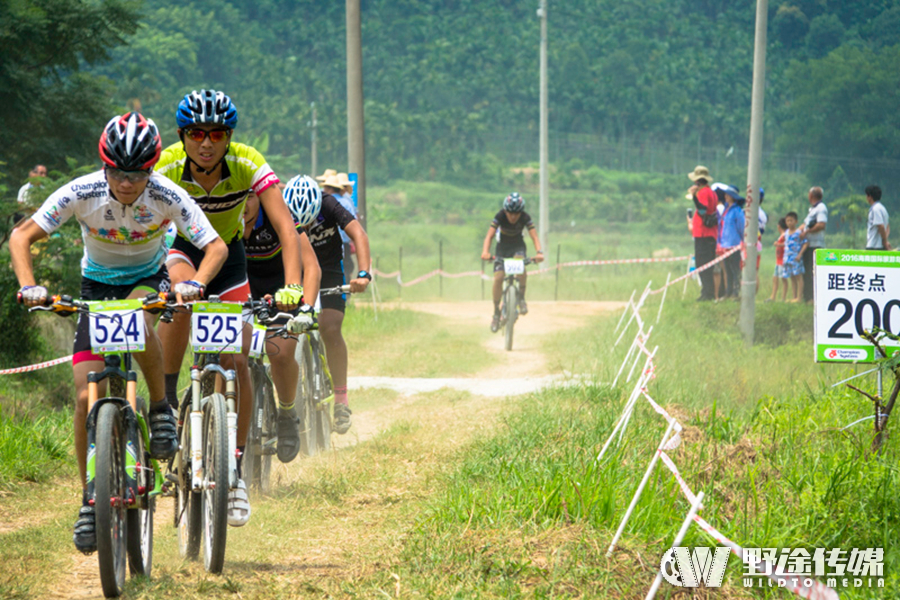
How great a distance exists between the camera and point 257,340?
5.78m

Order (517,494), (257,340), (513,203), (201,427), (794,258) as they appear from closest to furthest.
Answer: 1. (201,427)
2. (517,494)
3. (257,340)
4. (513,203)
5. (794,258)

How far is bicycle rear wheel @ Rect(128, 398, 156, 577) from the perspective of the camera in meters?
4.44

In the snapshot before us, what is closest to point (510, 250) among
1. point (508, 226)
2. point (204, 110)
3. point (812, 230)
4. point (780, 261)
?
point (508, 226)

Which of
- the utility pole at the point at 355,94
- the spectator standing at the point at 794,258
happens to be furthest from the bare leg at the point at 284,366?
the spectator standing at the point at 794,258

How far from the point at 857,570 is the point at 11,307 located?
300 inches

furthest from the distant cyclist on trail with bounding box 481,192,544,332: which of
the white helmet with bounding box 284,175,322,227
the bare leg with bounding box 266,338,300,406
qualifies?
the bare leg with bounding box 266,338,300,406

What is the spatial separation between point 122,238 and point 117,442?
3.17 ft

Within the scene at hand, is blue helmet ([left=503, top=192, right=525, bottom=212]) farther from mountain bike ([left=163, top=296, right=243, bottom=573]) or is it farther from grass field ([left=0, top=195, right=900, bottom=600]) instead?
mountain bike ([left=163, top=296, right=243, bottom=573])

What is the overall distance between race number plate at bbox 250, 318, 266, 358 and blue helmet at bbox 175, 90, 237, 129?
1.16m

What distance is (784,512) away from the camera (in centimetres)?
534

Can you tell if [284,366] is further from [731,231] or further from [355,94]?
[731,231]

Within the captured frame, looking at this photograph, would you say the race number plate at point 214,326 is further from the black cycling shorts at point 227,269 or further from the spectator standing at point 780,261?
the spectator standing at point 780,261

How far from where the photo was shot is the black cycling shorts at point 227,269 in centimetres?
548

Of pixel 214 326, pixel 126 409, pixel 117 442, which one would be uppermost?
pixel 214 326
